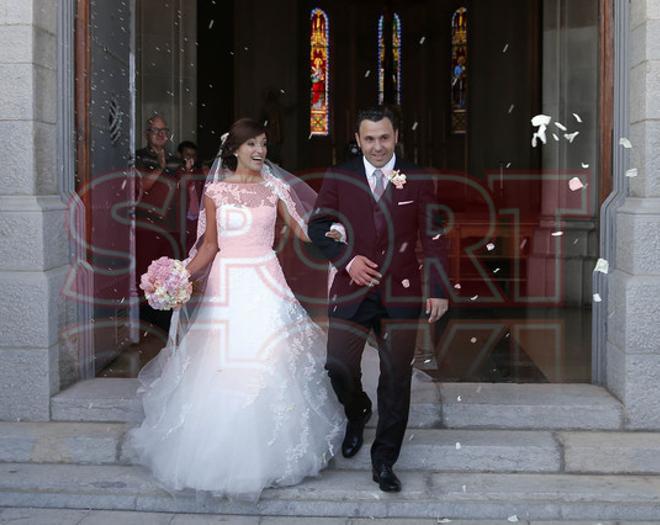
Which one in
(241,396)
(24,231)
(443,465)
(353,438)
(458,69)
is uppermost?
(458,69)

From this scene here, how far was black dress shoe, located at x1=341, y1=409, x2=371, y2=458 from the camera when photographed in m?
5.52

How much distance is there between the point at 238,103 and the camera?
2230 cm

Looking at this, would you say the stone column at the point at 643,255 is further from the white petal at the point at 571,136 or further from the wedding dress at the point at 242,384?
the white petal at the point at 571,136

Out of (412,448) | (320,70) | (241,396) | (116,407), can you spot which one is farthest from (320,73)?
(241,396)

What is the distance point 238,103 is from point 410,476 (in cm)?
1750

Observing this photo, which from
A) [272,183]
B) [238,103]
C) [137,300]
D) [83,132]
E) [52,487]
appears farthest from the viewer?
[238,103]

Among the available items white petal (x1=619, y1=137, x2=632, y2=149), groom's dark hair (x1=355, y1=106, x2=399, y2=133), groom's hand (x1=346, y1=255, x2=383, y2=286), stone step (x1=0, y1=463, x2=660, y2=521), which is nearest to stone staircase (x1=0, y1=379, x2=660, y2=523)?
stone step (x1=0, y1=463, x2=660, y2=521)

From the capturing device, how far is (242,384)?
5.34 m

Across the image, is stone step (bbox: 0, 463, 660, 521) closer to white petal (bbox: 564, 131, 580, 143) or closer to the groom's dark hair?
the groom's dark hair

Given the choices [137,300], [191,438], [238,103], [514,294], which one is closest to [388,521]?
[191,438]

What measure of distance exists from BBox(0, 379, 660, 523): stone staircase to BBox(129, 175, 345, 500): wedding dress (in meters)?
0.15

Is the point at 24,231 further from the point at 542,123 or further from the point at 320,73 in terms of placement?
the point at 320,73

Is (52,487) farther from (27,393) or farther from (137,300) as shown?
(137,300)

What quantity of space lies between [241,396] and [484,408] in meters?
1.46
